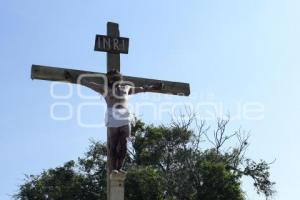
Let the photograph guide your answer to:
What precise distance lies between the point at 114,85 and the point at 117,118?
0.60m

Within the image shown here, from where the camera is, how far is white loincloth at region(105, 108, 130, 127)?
7773 millimetres

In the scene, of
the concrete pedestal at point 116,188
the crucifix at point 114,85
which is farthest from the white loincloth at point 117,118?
the concrete pedestal at point 116,188

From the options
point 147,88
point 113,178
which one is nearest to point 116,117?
point 113,178

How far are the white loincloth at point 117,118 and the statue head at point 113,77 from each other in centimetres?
52

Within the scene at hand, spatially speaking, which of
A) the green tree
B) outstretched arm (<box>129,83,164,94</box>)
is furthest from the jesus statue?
the green tree

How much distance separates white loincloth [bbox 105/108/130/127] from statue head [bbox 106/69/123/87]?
516mm

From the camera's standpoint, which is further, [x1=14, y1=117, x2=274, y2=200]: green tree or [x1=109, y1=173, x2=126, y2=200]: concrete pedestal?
[x1=14, y1=117, x2=274, y2=200]: green tree

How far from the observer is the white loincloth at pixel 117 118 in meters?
7.77

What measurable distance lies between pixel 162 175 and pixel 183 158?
7.36 ft

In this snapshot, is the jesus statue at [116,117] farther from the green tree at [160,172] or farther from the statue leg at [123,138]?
the green tree at [160,172]

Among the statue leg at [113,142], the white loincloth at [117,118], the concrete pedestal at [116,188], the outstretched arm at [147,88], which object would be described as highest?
the outstretched arm at [147,88]

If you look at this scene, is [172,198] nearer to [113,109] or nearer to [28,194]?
[28,194]

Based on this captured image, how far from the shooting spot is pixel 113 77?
821cm

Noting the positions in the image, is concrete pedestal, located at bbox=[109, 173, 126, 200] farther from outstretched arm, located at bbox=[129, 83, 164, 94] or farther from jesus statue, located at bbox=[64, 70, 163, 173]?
outstretched arm, located at bbox=[129, 83, 164, 94]
